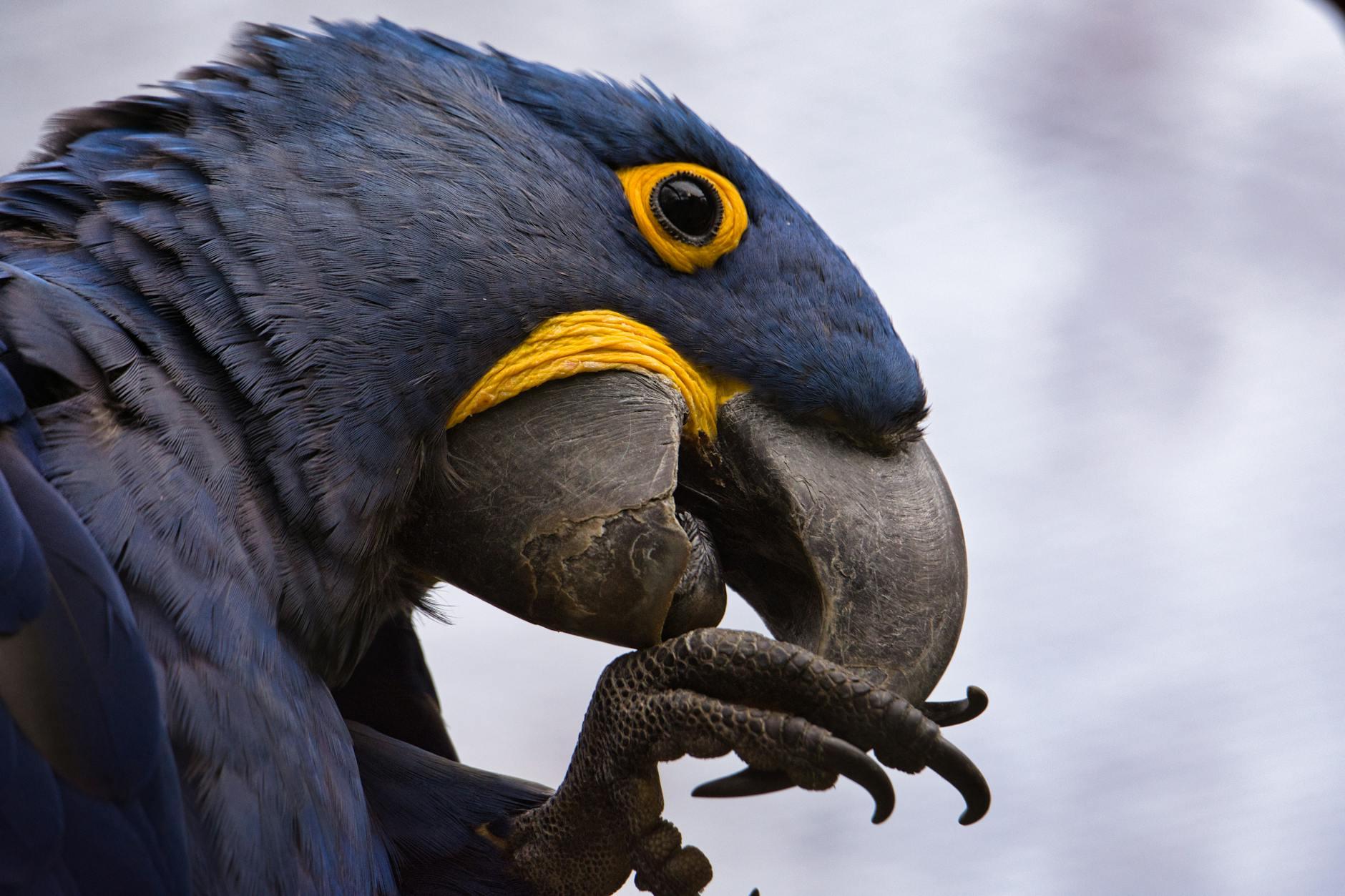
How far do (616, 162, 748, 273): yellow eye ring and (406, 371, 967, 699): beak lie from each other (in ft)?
0.40

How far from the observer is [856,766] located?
3.04 feet

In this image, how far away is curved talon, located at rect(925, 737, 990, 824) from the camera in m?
0.95

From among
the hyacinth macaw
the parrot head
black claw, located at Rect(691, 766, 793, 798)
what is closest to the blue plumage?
the hyacinth macaw

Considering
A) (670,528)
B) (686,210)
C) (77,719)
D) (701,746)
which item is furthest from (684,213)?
(77,719)

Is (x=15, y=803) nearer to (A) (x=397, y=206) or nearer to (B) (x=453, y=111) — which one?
(A) (x=397, y=206)

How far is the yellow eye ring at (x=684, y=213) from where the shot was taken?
110cm

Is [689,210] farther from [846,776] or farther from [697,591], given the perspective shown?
[846,776]

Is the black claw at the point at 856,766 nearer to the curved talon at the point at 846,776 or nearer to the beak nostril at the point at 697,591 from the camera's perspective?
the curved talon at the point at 846,776

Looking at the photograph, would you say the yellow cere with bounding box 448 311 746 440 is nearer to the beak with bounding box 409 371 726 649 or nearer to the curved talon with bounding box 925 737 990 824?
the beak with bounding box 409 371 726 649

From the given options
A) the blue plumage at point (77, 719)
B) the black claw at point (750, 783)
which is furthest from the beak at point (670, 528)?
the blue plumage at point (77, 719)

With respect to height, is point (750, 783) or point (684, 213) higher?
point (684, 213)

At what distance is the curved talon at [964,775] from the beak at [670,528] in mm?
71

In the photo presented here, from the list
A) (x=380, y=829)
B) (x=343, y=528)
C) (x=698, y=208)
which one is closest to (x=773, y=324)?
(x=698, y=208)

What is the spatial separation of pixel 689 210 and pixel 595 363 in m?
0.17
